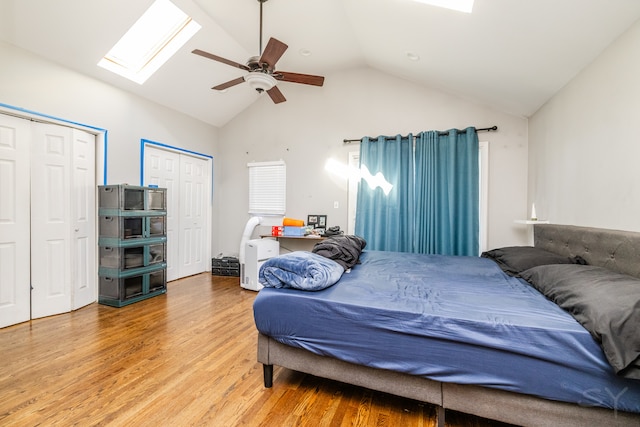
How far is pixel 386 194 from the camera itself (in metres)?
4.05

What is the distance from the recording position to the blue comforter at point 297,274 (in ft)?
5.81

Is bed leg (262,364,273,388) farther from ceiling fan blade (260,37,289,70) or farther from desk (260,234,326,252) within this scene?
desk (260,234,326,252)

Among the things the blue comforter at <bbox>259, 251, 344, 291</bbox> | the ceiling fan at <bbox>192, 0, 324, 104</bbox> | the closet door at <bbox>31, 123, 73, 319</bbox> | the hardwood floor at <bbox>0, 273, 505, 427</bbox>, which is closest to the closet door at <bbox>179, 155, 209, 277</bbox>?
the closet door at <bbox>31, 123, 73, 319</bbox>

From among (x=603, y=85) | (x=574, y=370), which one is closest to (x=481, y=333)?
(x=574, y=370)

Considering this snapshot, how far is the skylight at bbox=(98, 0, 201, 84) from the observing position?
10.8 ft

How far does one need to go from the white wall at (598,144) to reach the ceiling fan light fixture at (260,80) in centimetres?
262

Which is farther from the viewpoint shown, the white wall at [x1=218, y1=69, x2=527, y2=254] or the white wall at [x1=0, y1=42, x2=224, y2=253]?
the white wall at [x1=218, y1=69, x2=527, y2=254]

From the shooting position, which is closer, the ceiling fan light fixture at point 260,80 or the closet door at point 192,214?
the ceiling fan light fixture at point 260,80

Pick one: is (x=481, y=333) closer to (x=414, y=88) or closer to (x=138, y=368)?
(x=138, y=368)

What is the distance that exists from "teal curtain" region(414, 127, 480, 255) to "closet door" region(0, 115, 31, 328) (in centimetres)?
451

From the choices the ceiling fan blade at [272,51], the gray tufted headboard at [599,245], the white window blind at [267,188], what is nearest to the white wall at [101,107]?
the white window blind at [267,188]

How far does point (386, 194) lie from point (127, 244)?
3.47 metres

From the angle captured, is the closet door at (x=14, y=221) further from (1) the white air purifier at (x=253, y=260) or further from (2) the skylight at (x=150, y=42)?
(1) the white air purifier at (x=253, y=260)

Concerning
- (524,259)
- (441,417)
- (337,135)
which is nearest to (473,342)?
(441,417)
